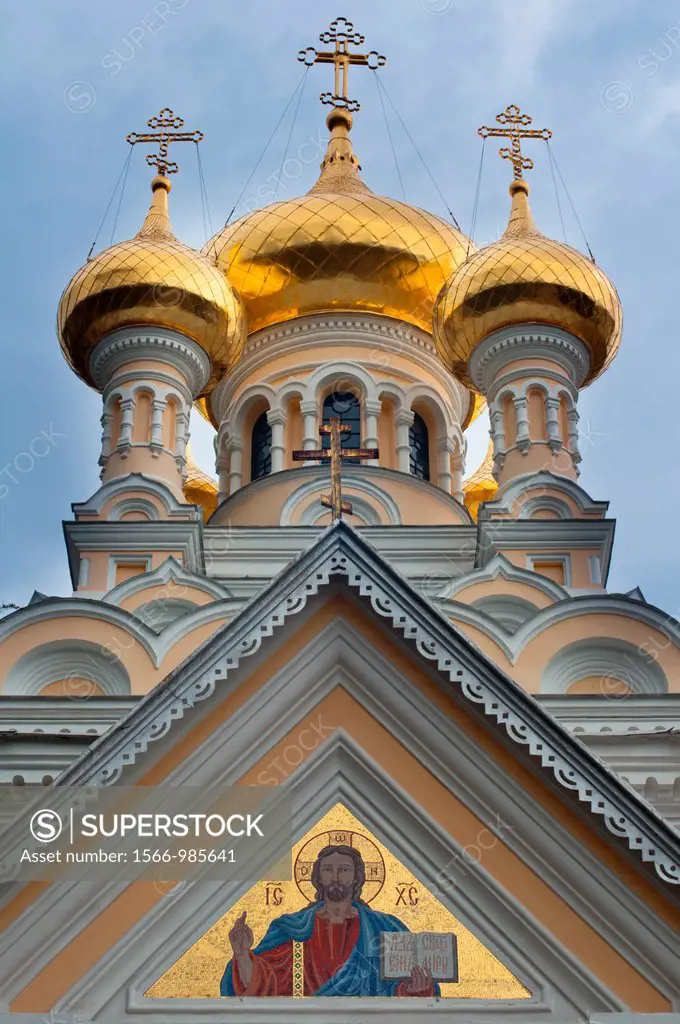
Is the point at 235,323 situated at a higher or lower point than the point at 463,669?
higher

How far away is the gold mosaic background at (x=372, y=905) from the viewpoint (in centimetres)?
611

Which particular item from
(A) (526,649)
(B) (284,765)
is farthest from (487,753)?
(A) (526,649)

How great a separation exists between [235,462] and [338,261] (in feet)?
7.57

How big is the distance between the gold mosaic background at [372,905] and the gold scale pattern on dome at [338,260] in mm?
11621

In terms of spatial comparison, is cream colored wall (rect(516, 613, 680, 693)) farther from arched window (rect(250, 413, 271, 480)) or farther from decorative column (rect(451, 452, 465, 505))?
arched window (rect(250, 413, 271, 480))

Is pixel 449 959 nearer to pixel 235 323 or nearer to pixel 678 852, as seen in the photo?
pixel 678 852

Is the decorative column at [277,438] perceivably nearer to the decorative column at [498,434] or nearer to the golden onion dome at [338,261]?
the golden onion dome at [338,261]

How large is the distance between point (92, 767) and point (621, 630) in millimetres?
6998

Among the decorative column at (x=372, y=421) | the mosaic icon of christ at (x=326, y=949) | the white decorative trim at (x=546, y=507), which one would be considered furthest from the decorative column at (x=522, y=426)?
the mosaic icon of christ at (x=326, y=949)

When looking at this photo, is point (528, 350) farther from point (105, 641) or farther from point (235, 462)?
point (105, 641)

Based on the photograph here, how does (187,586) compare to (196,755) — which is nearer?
(196,755)

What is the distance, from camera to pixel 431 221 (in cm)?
1805

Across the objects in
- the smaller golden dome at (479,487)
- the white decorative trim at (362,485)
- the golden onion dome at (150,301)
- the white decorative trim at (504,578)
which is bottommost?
the white decorative trim at (504,578)

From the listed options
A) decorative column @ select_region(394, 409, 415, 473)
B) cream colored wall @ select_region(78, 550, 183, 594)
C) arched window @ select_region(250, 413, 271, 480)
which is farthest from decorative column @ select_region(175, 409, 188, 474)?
decorative column @ select_region(394, 409, 415, 473)
